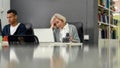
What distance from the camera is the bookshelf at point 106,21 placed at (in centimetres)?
699

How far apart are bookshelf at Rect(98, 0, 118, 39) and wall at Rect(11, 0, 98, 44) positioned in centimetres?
125

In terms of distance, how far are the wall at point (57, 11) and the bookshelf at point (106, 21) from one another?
1.25 m

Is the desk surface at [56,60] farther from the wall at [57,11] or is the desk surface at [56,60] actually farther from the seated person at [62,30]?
the wall at [57,11]

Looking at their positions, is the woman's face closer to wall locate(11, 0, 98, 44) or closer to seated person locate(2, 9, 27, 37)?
seated person locate(2, 9, 27, 37)

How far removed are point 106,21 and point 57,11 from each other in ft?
7.08

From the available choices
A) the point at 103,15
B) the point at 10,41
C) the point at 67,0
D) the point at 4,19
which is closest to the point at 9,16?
the point at 4,19

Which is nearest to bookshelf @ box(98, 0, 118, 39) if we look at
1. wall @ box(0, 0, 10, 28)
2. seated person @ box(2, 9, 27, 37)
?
wall @ box(0, 0, 10, 28)

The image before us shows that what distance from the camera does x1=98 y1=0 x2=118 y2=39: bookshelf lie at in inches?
275

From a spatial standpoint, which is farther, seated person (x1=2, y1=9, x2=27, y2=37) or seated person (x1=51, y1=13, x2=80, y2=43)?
seated person (x1=2, y1=9, x2=27, y2=37)

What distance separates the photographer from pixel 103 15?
23.7ft

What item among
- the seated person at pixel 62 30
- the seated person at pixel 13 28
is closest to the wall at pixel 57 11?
the seated person at pixel 13 28

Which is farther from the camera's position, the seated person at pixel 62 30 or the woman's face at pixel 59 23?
the woman's face at pixel 59 23

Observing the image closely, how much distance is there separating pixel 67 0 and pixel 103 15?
1812mm

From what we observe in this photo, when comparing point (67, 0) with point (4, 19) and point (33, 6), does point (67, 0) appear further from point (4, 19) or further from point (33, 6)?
point (4, 19)
